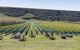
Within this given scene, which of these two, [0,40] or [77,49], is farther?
[0,40]

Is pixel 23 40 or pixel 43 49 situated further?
pixel 23 40

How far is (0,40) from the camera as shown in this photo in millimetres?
39062

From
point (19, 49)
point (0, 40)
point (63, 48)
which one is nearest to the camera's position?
point (19, 49)

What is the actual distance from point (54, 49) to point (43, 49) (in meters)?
1.80

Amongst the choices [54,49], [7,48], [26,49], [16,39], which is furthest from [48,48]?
[16,39]

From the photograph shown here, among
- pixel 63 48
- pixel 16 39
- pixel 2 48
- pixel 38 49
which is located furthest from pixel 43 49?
pixel 16 39

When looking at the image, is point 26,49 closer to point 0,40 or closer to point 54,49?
point 54,49

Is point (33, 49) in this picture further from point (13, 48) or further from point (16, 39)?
point (16, 39)

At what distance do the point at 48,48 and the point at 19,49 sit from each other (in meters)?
4.75

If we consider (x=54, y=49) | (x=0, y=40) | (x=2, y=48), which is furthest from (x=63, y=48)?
(x=0, y=40)

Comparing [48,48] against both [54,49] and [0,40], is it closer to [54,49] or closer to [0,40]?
[54,49]

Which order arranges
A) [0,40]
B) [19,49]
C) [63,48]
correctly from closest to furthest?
[19,49] < [63,48] < [0,40]

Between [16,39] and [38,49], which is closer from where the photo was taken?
[38,49]

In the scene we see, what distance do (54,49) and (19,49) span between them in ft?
18.0
